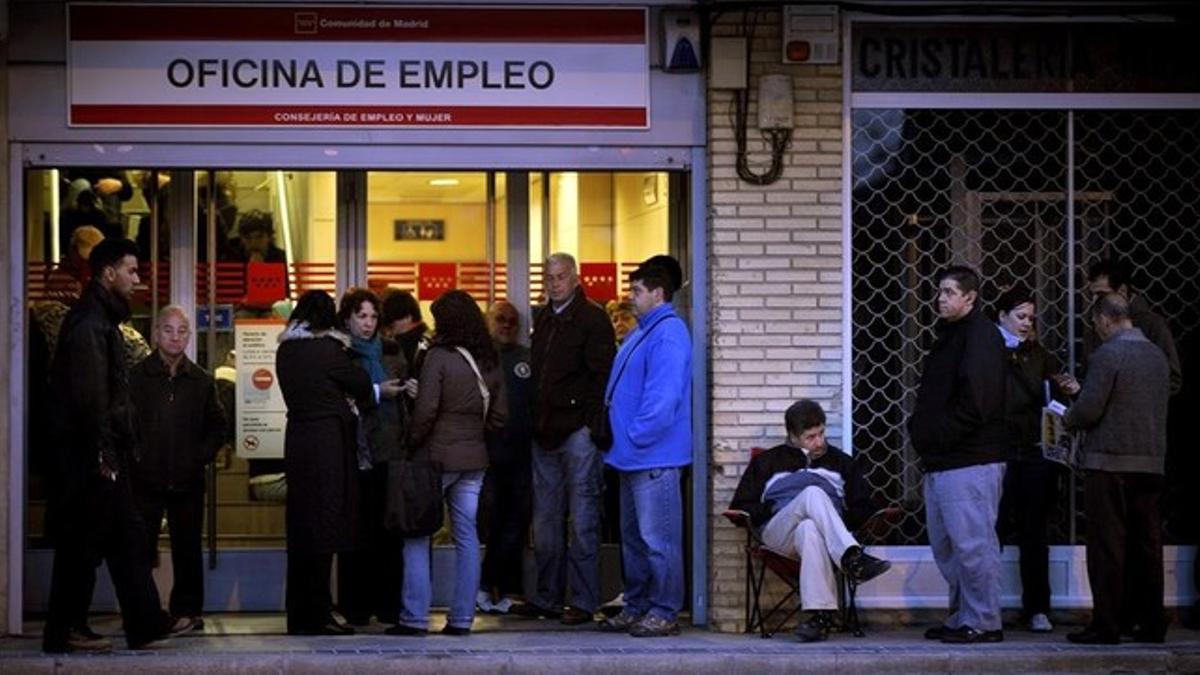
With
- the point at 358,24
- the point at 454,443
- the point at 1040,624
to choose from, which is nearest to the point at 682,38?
the point at 358,24

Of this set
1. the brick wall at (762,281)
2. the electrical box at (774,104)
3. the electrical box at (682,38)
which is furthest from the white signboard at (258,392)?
the electrical box at (774,104)

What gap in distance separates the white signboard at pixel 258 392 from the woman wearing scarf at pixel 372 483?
0.83m

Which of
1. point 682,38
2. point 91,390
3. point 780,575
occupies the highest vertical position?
point 682,38

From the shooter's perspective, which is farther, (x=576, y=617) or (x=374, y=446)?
(x=576, y=617)

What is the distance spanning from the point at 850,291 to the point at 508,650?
10.1ft

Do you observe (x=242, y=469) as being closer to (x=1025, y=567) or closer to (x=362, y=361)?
(x=362, y=361)

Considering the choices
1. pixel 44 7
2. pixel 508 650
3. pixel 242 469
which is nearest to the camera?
pixel 508 650

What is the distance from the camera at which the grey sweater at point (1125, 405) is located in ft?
41.2

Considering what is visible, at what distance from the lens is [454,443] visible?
12.8 meters

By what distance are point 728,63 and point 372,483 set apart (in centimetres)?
321

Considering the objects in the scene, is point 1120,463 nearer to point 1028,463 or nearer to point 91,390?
point 1028,463

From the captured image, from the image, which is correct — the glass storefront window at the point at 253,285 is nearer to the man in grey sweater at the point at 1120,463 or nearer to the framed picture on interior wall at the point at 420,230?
the framed picture on interior wall at the point at 420,230

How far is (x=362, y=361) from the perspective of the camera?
13.3 meters

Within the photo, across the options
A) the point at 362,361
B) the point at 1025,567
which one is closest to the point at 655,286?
the point at 362,361
